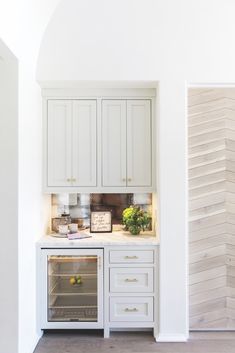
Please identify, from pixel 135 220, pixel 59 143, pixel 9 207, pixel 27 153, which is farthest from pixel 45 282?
pixel 59 143

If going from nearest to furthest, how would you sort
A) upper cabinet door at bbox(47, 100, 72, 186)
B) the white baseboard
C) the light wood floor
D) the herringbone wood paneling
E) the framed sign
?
the light wood floor < the white baseboard < the herringbone wood paneling < upper cabinet door at bbox(47, 100, 72, 186) < the framed sign

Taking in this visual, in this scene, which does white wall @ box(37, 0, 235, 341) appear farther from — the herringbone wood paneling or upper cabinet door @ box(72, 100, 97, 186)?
upper cabinet door @ box(72, 100, 97, 186)

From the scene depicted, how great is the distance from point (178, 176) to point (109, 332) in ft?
5.31

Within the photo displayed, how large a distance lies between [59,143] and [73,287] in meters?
1.42

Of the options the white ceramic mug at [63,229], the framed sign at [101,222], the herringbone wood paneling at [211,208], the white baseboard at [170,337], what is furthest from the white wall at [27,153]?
the herringbone wood paneling at [211,208]

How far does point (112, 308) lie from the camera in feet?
10.1

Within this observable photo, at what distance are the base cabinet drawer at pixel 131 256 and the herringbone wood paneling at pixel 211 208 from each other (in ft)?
1.37

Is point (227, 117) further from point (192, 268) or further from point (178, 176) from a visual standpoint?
point (192, 268)

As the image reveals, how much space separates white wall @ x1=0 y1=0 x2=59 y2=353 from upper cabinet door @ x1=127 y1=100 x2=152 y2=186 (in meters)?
0.89

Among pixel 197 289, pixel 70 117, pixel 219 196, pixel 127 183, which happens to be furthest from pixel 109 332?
pixel 70 117

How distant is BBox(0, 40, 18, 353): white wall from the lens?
8.36 feet

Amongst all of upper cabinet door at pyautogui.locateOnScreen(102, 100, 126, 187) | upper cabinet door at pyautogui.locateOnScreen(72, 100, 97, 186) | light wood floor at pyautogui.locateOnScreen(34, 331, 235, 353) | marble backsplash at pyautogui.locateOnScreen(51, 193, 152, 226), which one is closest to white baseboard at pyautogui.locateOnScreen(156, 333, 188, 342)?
light wood floor at pyautogui.locateOnScreen(34, 331, 235, 353)

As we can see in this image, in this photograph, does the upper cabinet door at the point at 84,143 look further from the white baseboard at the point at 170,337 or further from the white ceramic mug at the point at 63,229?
the white baseboard at the point at 170,337

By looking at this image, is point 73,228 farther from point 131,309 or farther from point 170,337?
point 170,337
